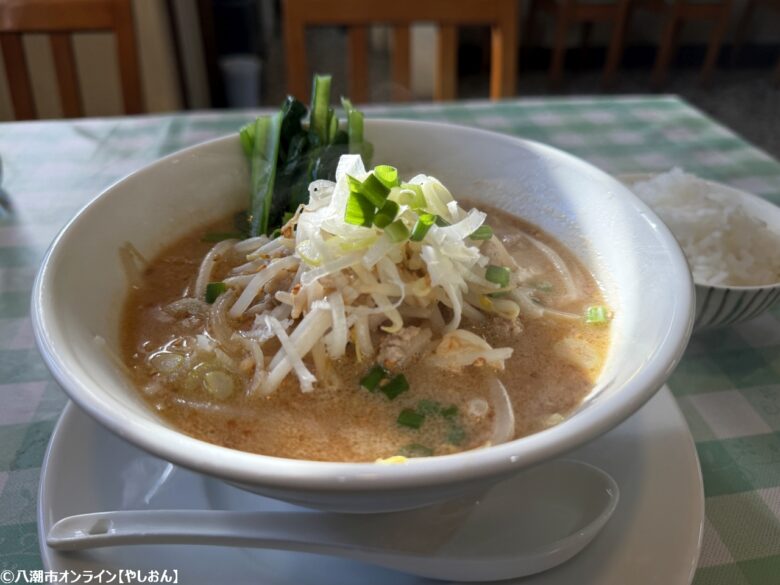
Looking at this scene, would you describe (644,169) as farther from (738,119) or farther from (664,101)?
(738,119)

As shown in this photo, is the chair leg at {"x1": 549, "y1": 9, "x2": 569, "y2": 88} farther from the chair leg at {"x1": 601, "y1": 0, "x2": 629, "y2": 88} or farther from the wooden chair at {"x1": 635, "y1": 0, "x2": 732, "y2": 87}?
the wooden chair at {"x1": 635, "y1": 0, "x2": 732, "y2": 87}

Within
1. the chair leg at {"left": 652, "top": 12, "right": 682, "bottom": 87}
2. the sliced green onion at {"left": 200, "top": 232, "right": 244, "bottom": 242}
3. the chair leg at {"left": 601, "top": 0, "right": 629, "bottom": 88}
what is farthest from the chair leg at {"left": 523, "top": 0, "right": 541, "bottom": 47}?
the sliced green onion at {"left": 200, "top": 232, "right": 244, "bottom": 242}

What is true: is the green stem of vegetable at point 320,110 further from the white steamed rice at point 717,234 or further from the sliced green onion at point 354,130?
the white steamed rice at point 717,234

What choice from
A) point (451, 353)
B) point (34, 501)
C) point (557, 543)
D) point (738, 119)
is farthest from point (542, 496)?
point (738, 119)

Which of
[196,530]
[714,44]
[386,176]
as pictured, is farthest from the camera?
[714,44]

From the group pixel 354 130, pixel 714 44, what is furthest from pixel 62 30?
pixel 714 44

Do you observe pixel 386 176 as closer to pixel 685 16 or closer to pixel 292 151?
pixel 292 151

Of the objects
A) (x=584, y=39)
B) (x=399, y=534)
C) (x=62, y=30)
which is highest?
(x=62, y=30)
